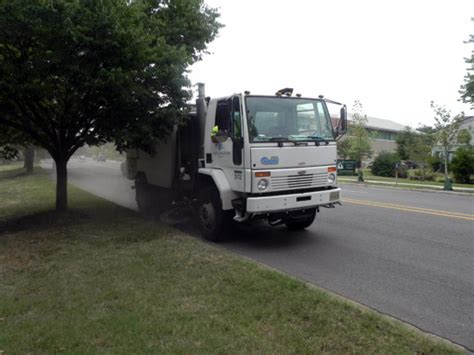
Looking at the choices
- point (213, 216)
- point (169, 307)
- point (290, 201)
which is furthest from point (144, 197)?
point (169, 307)

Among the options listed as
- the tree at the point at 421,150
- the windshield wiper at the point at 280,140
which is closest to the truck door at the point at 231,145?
the windshield wiper at the point at 280,140

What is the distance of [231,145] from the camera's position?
686cm

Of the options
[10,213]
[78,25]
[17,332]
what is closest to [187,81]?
[78,25]

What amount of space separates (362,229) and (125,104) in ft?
18.0

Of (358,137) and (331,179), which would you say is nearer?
(331,179)

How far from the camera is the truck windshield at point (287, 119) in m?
6.63

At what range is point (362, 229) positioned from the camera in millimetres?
8344

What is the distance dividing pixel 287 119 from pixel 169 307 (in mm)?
3926

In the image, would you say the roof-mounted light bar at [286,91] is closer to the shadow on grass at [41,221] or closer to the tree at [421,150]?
the shadow on grass at [41,221]

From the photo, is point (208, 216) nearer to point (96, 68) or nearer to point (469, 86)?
point (96, 68)

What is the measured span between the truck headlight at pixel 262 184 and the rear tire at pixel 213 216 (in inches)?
42.1

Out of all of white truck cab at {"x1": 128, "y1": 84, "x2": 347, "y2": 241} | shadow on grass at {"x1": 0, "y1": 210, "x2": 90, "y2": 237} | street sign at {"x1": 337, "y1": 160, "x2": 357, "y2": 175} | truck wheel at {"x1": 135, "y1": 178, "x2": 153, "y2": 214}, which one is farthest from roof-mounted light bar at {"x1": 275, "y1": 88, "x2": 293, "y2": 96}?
street sign at {"x1": 337, "y1": 160, "x2": 357, "y2": 175}

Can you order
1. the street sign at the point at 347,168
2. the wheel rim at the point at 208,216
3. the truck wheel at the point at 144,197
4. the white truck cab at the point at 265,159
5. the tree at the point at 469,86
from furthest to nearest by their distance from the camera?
1. the street sign at the point at 347,168
2. the tree at the point at 469,86
3. the truck wheel at the point at 144,197
4. the wheel rim at the point at 208,216
5. the white truck cab at the point at 265,159

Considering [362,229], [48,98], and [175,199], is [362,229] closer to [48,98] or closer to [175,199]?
[175,199]
